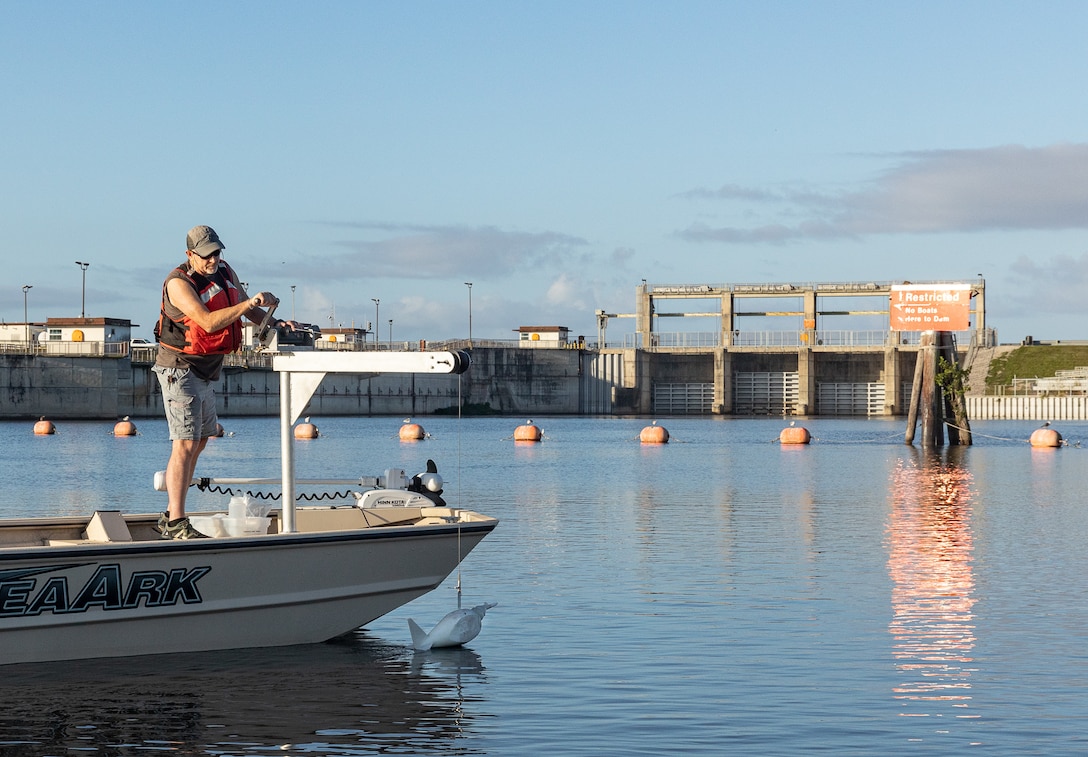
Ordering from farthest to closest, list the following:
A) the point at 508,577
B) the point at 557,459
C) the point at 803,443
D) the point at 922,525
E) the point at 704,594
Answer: the point at 803,443, the point at 557,459, the point at 922,525, the point at 508,577, the point at 704,594

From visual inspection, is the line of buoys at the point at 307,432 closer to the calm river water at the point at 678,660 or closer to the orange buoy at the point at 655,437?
the orange buoy at the point at 655,437

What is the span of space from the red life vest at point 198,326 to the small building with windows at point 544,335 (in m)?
121

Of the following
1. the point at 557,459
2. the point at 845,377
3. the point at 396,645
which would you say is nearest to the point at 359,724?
the point at 396,645

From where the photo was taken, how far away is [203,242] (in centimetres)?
1192

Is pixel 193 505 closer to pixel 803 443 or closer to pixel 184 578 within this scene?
pixel 184 578

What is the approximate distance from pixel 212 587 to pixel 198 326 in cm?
223

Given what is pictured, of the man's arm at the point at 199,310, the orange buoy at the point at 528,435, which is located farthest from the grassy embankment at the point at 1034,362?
the man's arm at the point at 199,310

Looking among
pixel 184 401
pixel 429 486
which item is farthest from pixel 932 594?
pixel 184 401

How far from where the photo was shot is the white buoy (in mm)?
13430

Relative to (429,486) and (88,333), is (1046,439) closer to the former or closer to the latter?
(429,486)

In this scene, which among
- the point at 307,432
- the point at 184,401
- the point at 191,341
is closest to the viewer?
the point at 191,341

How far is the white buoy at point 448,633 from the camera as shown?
44.1 feet

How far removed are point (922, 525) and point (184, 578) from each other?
1752cm

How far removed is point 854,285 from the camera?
120m
